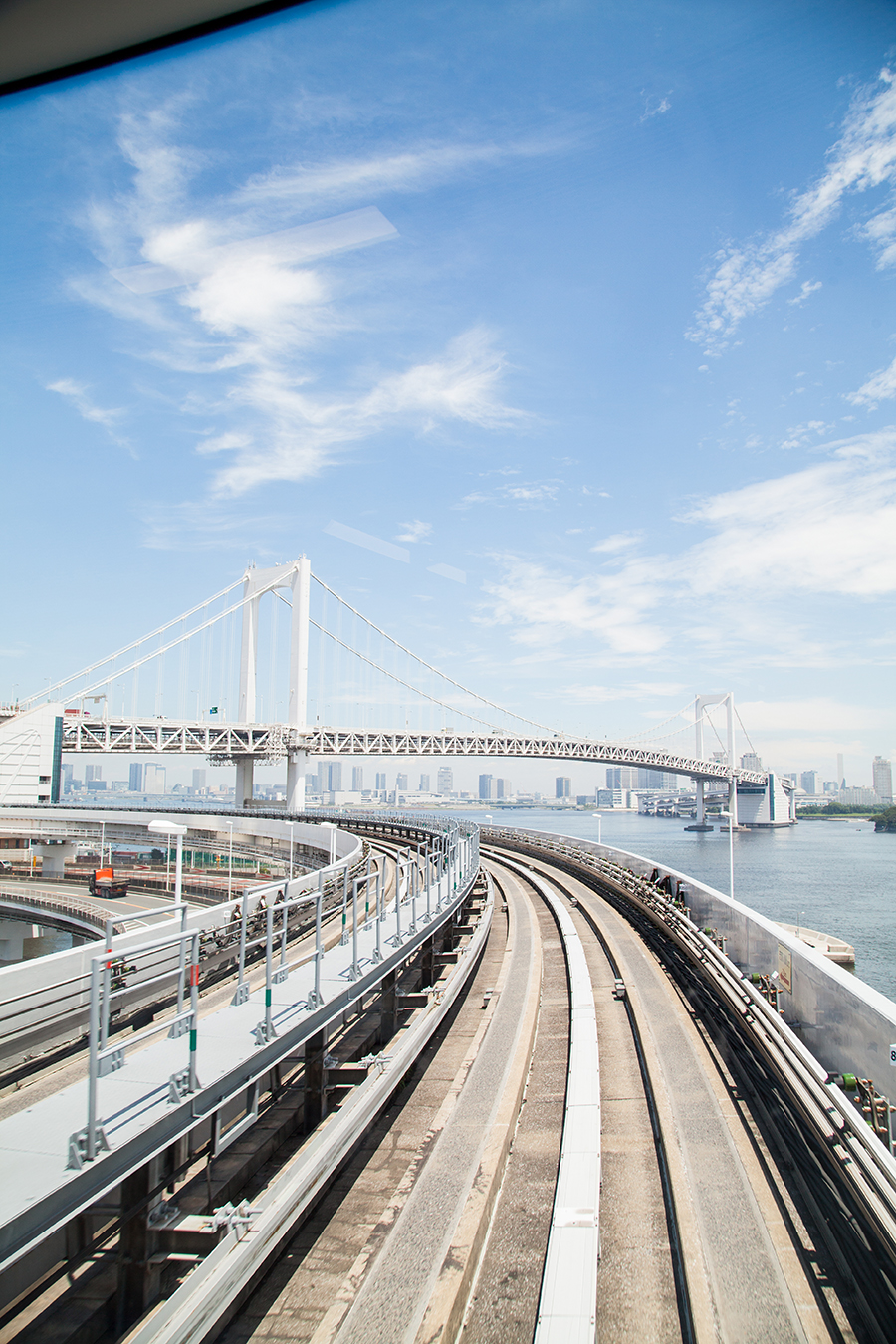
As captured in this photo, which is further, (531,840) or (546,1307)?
(531,840)

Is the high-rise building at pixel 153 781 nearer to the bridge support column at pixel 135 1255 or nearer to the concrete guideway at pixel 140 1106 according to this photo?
the concrete guideway at pixel 140 1106

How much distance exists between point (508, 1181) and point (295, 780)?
40612 mm

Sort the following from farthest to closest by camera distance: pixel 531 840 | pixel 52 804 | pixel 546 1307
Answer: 1. pixel 531 840
2. pixel 52 804
3. pixel 546 1307

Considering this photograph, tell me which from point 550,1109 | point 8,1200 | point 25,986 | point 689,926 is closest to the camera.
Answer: point 8,1200

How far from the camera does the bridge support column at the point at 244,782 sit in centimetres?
4444

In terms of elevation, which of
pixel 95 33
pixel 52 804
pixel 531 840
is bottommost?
pixel 531 840

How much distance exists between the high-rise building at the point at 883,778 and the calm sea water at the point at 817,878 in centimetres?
350

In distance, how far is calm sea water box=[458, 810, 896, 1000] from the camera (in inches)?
785

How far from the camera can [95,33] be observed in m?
3.21

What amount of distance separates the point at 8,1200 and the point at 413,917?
445 cm

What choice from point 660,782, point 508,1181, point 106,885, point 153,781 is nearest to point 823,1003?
point 508,1181

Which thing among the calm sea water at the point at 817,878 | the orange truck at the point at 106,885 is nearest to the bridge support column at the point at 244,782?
the calm sea water at the point at 817,878

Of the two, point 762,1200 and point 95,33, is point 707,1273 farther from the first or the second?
point 95,33

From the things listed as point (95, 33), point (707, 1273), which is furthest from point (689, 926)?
point (95, 33)
